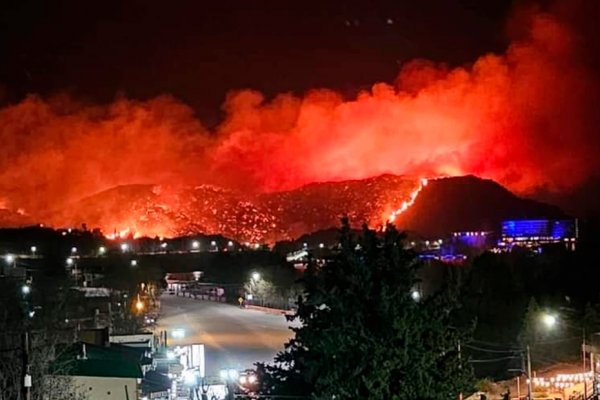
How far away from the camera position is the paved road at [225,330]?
2666cm

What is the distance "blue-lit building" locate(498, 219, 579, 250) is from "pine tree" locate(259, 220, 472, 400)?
4900 centimetres

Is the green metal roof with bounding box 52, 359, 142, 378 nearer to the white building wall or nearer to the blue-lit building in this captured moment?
the white building wall

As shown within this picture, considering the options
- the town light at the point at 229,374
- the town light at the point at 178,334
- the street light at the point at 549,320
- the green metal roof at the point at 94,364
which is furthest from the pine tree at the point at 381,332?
the town light at the point at 178,334

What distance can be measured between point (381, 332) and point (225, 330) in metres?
25.8

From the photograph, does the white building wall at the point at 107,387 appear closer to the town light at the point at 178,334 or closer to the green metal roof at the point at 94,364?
the green metal roof at the point at 94,364

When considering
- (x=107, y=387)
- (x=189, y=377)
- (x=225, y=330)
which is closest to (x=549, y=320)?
(x=189, y=377)

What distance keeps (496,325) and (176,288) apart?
2165 centimetres

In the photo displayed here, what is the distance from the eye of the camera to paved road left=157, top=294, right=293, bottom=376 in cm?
2666

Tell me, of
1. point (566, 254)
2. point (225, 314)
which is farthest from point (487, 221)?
point (225, 314)

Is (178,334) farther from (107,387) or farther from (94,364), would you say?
(107,387)

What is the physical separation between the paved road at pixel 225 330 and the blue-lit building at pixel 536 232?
24543 mm

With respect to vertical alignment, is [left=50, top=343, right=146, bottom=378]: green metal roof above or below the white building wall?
above

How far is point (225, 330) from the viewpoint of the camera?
32594mm

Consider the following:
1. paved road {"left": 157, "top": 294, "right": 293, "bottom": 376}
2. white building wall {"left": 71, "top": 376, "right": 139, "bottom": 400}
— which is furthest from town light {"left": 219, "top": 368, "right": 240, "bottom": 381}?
white building wall {"left": 71, "top": 376, "right": 139, "bottom": 400}
